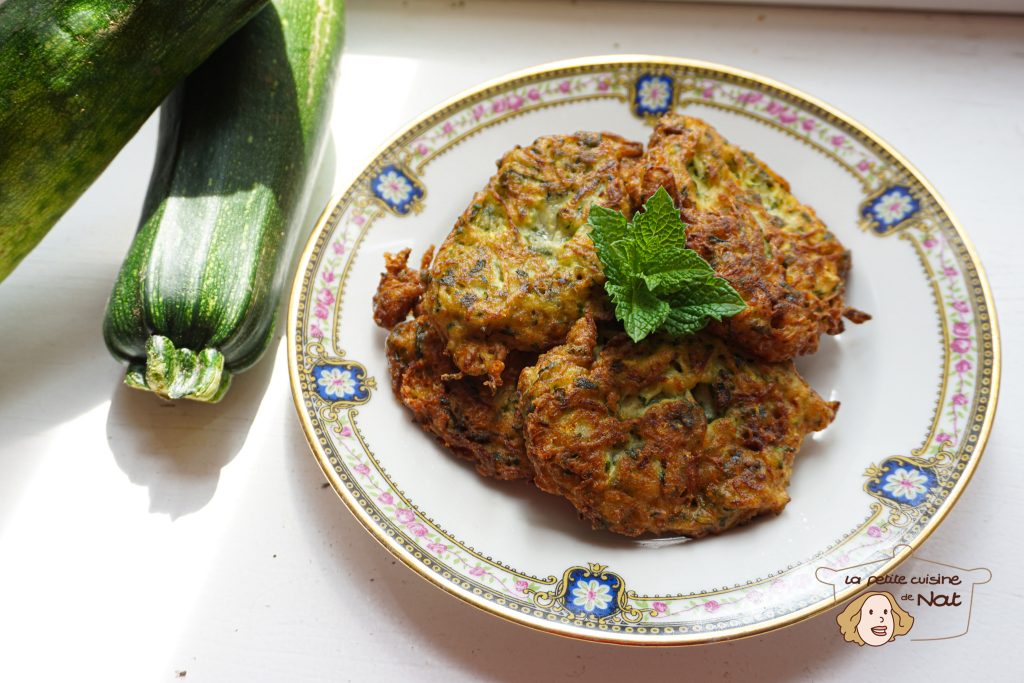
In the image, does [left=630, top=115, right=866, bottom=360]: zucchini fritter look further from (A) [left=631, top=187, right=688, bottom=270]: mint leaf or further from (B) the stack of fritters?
(A) [left=631, top=187, right=688, bottom=270]: mint leaf

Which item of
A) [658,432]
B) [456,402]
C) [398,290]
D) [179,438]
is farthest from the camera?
[179,438]

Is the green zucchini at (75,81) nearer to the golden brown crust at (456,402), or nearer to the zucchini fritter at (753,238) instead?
the golden brown crust at (456,402)

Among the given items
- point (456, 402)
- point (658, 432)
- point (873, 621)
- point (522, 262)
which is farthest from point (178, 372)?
point (873, 621)

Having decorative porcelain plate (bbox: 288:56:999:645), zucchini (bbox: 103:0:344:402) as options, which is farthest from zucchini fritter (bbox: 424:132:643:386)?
zucchini (bbox: 103:0:344:402)

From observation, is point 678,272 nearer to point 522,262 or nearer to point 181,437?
point 522,262

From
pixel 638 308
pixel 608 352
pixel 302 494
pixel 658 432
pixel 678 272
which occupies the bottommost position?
pixel 302 494

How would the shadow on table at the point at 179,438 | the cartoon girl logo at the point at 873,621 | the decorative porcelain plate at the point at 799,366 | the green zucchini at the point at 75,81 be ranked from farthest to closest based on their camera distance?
1. the shadow on table at the point at 179,438
2. the green zucchini at the point at 75,81
3. the cartoon girl logo at the point at 873,621
4. the decorative porcelain plate at the point at 799,366

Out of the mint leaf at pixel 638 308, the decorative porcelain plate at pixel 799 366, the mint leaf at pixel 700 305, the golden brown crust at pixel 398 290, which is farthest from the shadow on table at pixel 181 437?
the mint leaf at pixel 700 305
